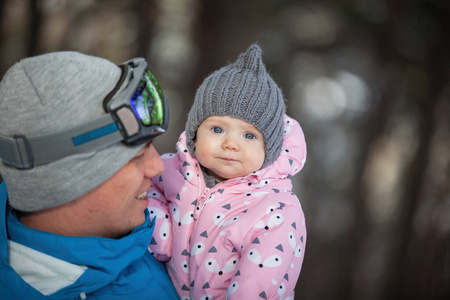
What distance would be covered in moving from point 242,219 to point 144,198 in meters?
0.27

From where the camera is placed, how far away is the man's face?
2.74 feet

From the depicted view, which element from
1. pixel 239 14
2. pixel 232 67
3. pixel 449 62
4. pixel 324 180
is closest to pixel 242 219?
pixel 232 67

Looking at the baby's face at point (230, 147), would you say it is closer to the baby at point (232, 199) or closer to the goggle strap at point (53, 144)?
the baby at point (232, 199)

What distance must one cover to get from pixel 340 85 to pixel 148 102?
1.21 meters

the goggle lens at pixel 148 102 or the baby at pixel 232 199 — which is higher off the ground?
the goggle lens at pixel 148 102

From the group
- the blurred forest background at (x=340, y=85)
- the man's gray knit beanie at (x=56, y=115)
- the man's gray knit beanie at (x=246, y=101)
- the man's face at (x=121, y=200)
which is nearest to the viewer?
the man's gray knit beanie at (x=56, y=115)

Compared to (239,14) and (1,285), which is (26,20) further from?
(1,285)

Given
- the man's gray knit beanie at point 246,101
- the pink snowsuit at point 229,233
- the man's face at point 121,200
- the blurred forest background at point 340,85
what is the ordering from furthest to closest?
the blurred forest background at point 340,85
the man's gray knit beanie at point 246,101
the pink snowsuit at point 229,233
the man's face at point 121,200

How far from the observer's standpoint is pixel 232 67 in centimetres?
127

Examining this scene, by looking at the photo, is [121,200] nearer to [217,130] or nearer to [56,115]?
[56,115]

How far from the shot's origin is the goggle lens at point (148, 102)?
81 centimetres

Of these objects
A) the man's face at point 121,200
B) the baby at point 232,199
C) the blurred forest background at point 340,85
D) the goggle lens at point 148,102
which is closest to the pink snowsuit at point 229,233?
the baby at point 232,199

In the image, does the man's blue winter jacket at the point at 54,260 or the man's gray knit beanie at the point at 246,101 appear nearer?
the man's blue winter jacket at the point at 54,260

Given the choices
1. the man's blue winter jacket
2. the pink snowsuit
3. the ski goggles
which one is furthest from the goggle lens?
the pink snowsuit
